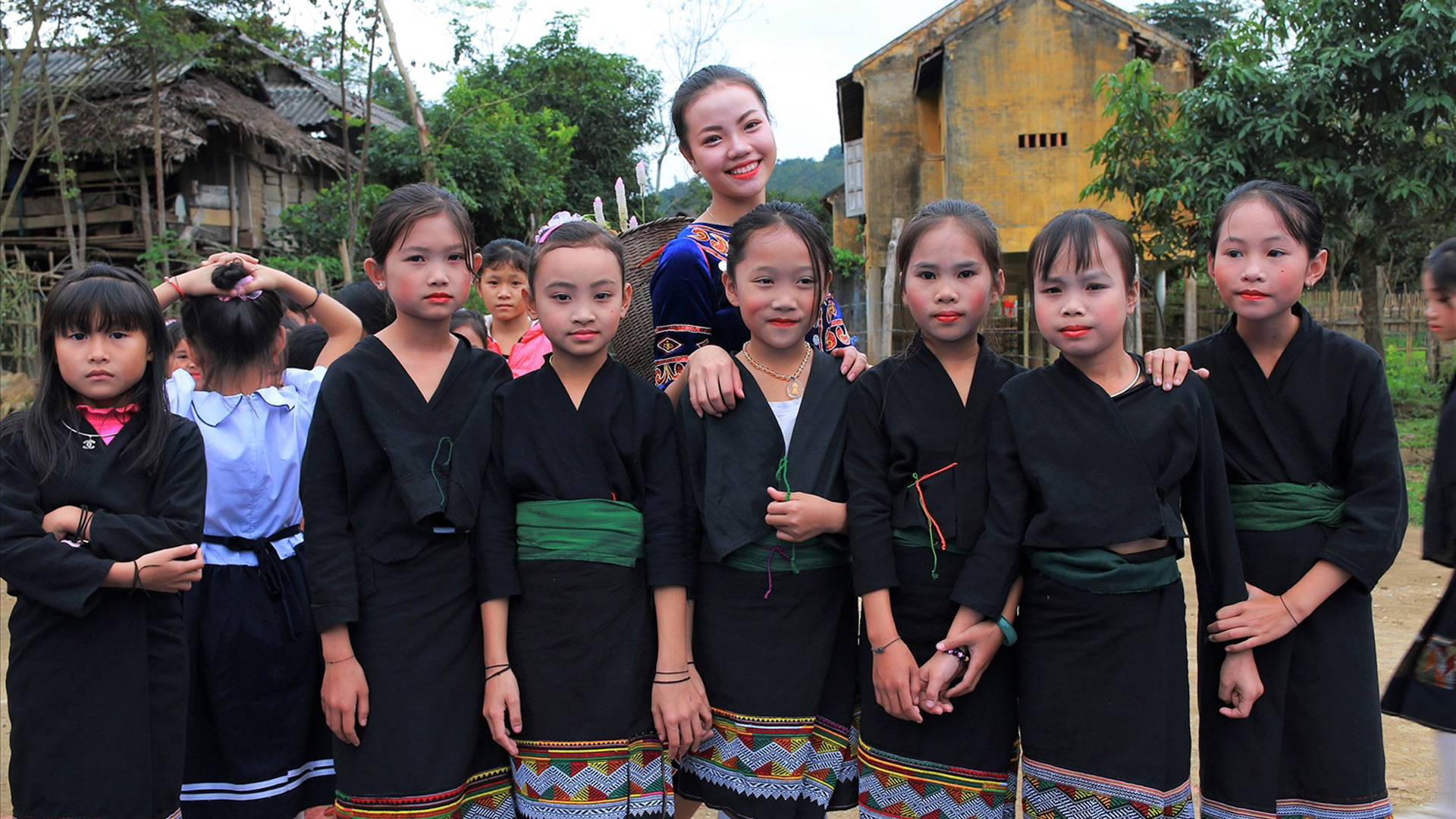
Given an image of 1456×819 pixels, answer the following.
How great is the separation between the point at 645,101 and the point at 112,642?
2007 centimetres

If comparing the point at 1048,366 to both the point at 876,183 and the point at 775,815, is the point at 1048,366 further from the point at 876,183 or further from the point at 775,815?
the point at 876,183

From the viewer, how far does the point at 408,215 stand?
2.28 m

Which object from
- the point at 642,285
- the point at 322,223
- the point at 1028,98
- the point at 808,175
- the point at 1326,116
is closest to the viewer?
the point at 642,285

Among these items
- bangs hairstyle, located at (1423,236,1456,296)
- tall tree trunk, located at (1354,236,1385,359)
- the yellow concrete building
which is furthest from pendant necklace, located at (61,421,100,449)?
the yellow concrete building

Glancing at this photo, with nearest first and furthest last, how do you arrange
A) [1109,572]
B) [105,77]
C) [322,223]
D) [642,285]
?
[1109,572], [642,285], [105,77], [322,223]

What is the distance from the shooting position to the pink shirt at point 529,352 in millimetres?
3416

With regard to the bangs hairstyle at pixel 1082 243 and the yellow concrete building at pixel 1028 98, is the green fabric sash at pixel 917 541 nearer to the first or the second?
the bangs hairstyle at pixel 1082 243

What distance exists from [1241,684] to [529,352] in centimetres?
239

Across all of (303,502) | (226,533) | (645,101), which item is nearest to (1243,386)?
(303,502)

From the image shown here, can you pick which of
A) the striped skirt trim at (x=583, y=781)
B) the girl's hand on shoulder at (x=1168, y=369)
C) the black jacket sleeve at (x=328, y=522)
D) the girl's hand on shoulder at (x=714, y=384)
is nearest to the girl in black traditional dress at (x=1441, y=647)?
the girl's hand on shoulder at (x=1168, y=369)

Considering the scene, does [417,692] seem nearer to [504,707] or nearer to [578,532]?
[504,707]

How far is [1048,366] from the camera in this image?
2176 mm

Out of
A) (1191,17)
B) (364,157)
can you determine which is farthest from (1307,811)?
(1191,17)

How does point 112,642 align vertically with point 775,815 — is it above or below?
above
